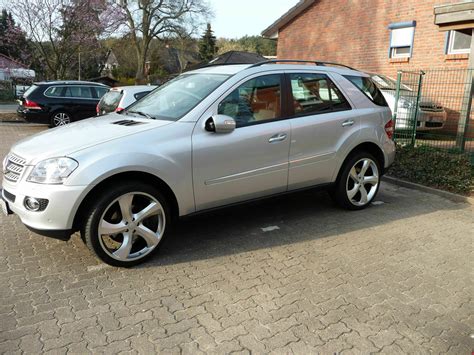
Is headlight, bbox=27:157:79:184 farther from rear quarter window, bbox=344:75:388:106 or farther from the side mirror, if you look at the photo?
rear quarter window, bbox=344:75:388:106

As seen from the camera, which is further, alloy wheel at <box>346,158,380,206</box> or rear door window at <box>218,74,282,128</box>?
alloy wheel at <box>346,158,380,206</box>

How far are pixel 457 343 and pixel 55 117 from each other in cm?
1271

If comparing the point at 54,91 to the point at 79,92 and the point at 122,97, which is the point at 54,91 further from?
the point at 122,97

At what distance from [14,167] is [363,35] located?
13.3 m

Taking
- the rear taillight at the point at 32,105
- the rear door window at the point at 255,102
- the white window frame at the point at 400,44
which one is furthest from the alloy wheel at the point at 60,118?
the white window frame at the point at 400,44

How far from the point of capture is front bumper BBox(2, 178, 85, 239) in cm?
322

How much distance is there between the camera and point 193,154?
372 cm

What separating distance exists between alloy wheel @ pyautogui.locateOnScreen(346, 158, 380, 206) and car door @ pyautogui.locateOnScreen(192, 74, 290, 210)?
115 cm

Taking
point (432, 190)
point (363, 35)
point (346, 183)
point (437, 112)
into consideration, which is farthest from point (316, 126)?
point (363, 35)

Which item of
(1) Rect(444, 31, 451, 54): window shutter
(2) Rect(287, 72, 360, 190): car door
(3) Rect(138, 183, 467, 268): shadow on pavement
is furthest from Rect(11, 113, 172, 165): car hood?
(1) Rect(444, 31, 451, 54): window shutter

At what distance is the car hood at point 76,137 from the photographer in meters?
3.39

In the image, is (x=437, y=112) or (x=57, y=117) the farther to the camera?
(x=57, y=117)

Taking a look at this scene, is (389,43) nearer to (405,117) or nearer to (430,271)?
(405,117)

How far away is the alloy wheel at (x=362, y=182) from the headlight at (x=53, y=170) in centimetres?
327
